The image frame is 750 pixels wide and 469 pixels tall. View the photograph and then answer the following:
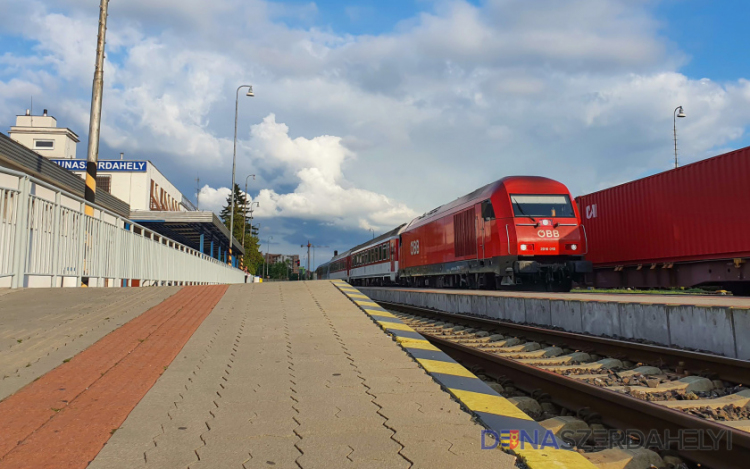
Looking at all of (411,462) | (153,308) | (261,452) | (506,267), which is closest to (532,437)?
(411,462)

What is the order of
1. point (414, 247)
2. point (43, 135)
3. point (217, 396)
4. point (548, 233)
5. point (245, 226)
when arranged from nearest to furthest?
1. point (217, 396)
2. point (548, 233)
3. point (414, 247)
4. point (43, 135)
5. point (245, 226)

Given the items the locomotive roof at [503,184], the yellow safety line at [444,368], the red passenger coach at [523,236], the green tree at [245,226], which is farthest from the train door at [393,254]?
the green tree at [245,226]

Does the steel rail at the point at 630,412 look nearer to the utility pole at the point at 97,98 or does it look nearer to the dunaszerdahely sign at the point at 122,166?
the utility pole at the point at 97,98

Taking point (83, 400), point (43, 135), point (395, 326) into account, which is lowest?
point (83, 400)

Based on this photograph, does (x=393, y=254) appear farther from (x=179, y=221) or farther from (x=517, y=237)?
(x=517, y=237)

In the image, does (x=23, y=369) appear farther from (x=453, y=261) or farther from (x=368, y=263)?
(x=368, y=263)

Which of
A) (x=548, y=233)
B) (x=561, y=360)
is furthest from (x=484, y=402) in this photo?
(x=548, y=233)

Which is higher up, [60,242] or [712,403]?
[60,242]

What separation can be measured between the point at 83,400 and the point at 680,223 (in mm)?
15262

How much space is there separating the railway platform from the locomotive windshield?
8.97m

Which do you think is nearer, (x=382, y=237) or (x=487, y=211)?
(x=487, y=211)

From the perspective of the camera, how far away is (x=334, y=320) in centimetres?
681

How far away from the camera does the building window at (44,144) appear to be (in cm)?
5384

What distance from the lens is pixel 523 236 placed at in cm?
1395
